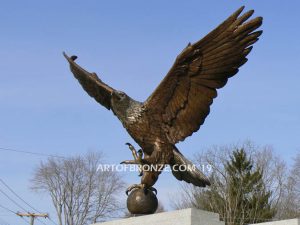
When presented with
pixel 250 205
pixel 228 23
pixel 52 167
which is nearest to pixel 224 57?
pixel 228 23

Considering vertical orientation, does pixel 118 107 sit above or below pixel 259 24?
below

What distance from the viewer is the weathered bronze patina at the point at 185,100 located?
7777 mm

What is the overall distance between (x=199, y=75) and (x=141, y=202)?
2086 mm

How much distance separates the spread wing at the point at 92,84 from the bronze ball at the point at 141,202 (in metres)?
1.67

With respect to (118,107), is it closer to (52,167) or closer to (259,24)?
(259,24)

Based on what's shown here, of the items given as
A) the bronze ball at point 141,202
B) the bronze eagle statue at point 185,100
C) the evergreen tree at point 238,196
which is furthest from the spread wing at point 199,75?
the evergreen tree at point 238,196

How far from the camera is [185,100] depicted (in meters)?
8.18

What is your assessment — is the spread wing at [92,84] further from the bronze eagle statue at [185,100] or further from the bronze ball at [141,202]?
the bronze ball at [141,202]

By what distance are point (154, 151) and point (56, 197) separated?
19.9 metres

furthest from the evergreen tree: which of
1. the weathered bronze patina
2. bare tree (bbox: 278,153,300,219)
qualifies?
the weathered bronze patina

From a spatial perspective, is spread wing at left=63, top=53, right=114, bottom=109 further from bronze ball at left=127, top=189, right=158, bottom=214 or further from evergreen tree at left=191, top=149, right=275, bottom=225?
evergreen tree at left=191, top=149, right=275, bottom=225

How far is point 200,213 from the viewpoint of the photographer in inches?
293

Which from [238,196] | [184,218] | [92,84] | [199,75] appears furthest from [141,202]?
[238,196]

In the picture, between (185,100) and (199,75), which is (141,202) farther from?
(199,75)
